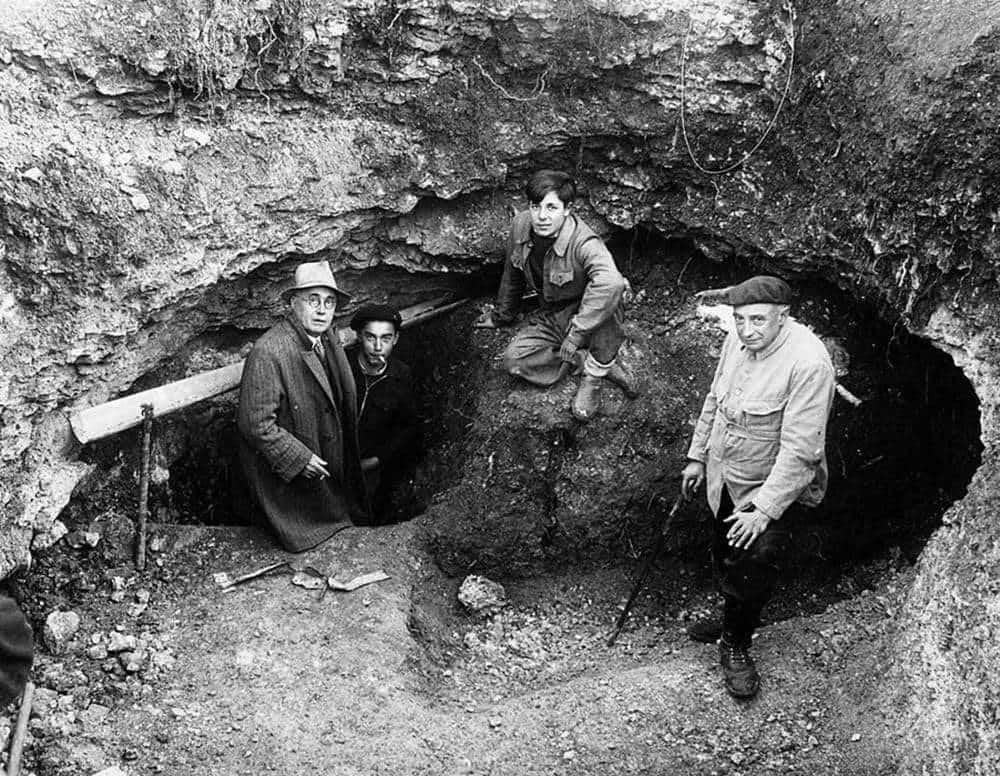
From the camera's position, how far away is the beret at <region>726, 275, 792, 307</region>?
520 centimetres

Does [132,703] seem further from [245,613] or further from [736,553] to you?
[736,553]

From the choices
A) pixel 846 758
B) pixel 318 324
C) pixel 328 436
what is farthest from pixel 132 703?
pixel 846 758

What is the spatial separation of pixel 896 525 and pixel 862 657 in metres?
1.58

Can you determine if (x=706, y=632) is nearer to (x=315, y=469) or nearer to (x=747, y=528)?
(x=747, y=528)

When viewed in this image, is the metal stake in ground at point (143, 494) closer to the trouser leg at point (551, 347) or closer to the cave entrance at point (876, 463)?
the trouser leg at point (551, 347)

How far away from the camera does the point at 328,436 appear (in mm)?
6750

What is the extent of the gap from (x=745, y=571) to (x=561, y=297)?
216 centimetres

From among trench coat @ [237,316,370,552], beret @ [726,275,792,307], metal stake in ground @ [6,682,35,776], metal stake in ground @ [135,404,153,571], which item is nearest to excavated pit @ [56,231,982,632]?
metal stake in ground @ [135,404,153,571]

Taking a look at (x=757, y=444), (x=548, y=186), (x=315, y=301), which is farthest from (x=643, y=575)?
(x=315, y=301)

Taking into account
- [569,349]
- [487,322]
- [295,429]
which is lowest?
[295,429]

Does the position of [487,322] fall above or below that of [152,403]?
above

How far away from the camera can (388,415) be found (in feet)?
24.7

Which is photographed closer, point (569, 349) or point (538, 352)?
point (569, 349)

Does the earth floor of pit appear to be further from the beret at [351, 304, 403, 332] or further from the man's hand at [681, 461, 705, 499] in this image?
the beret at [351, 304, 403, 332]
